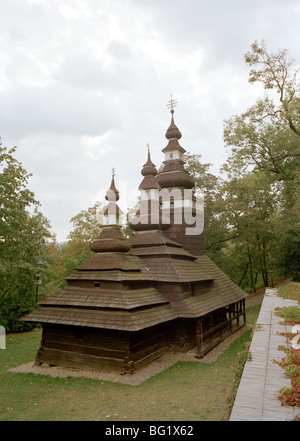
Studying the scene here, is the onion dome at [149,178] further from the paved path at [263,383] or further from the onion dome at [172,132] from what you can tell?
the paved path at [263,383]

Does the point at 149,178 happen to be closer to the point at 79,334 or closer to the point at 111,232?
the point at 111,232

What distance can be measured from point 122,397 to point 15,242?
503 inches

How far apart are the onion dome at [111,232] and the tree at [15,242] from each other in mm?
5958

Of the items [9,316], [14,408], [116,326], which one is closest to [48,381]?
[14,408]

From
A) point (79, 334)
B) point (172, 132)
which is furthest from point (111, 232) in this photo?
point (172, 132)

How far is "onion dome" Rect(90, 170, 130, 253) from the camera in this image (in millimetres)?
15062

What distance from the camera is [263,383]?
6613mm

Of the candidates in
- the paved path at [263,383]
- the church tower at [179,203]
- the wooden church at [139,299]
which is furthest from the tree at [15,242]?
the paved path at [263,383]

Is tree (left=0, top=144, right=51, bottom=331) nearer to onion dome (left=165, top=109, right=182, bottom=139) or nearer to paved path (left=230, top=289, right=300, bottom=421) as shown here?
onion dome (left=165, top=109, right=182, bottom=139)

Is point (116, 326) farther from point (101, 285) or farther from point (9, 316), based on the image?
point (9, 316)

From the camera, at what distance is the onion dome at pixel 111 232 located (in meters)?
15.1

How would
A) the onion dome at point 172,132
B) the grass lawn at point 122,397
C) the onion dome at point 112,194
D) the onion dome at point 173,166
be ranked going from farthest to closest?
the onion dome at point 172,132 < the onion dome at point 173,166 < the onion dome at point 112,194 < the grass lawn at point 122,397

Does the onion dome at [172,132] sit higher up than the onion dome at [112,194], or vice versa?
the onion dome at [172,132]

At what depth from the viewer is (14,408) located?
30.5 ft
